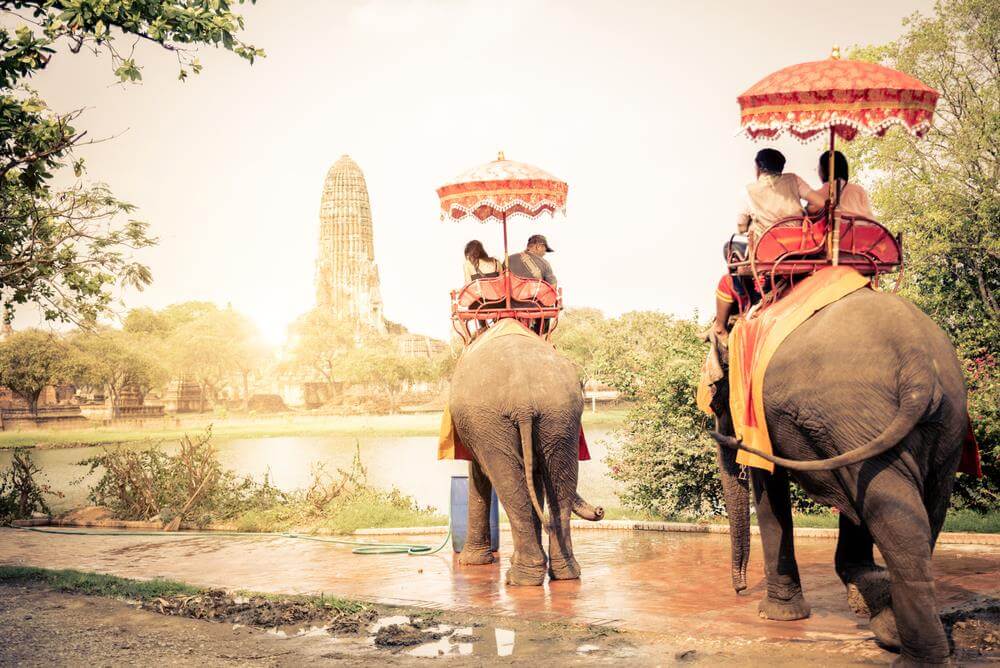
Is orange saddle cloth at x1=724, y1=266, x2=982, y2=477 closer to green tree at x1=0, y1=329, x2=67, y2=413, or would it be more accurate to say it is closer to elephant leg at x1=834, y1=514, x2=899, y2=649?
elephant leg at x1=834, y1=514, x2=899, y2=649

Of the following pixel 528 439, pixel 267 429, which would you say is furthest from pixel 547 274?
pixel 267 429

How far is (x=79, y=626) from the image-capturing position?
7.88m

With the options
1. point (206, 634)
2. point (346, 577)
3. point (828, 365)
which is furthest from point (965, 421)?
point (346, 577)

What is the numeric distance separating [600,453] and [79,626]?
99.4ft

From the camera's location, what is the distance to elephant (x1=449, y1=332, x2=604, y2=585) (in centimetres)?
872

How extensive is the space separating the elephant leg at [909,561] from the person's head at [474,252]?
556 centimetres

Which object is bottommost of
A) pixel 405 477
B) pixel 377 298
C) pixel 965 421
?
pixel 405 477

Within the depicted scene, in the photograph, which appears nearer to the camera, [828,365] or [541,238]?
[828,365]

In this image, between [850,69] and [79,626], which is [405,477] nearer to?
[79,626]

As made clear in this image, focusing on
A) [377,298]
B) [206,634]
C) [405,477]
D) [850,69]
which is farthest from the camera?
[377,298]

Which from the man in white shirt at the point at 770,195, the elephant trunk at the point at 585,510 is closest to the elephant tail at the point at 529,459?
the elephant trunk at the point at 585,510

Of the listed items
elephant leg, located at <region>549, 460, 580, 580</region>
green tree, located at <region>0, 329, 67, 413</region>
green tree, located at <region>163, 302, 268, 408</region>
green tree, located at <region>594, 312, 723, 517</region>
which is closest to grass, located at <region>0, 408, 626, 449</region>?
green tree, located at <region>0, 329, 67, 413</region>

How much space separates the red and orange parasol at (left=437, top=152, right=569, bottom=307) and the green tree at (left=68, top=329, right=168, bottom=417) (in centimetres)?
4440

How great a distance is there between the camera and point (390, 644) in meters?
7.02
